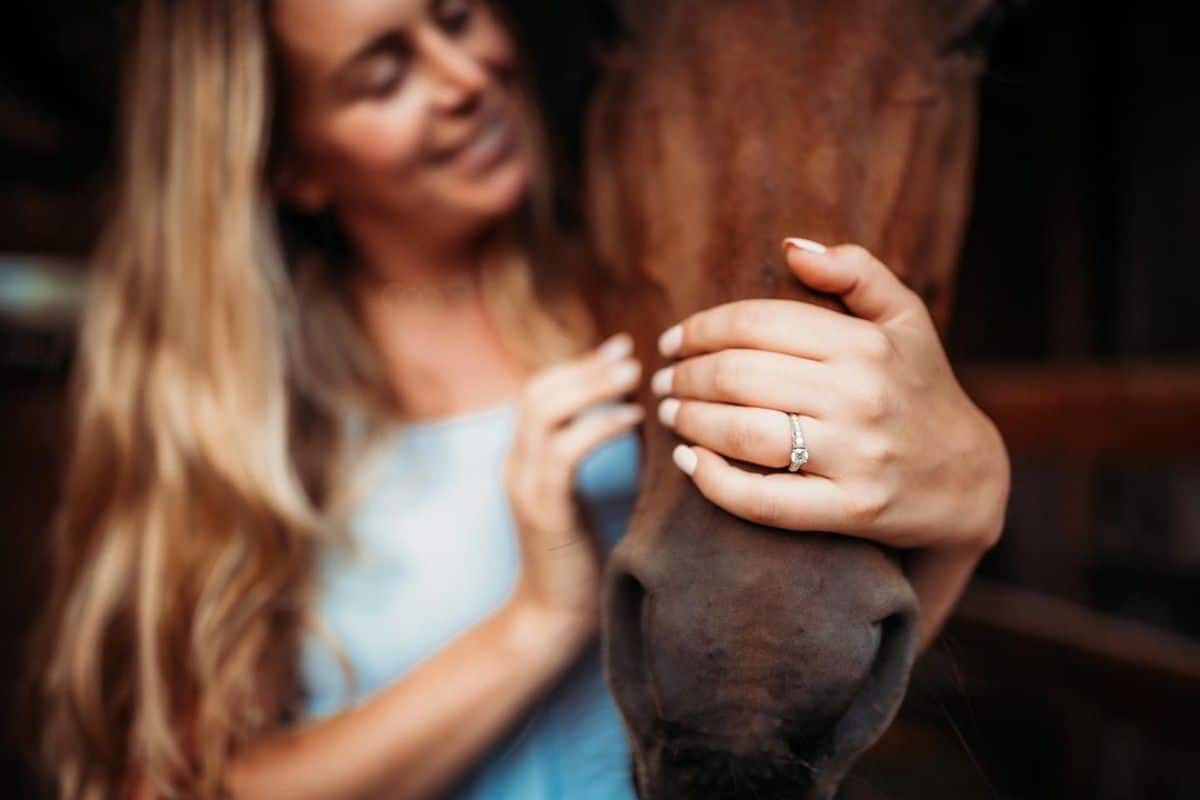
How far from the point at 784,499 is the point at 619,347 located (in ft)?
0.67

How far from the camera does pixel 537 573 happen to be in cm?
53

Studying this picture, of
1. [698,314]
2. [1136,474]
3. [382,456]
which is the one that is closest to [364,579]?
[382,456]

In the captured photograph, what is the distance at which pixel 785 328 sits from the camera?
1.06 feet

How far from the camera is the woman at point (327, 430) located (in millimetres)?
577

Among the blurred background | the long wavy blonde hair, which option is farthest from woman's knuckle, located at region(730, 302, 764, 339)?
the long wavy blonde hair

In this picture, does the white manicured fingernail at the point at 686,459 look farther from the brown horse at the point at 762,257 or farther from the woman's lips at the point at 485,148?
the woman's lips at the point at 485,148

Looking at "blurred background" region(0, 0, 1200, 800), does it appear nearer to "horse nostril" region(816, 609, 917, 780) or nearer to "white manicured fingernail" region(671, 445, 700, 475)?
"horse nostril" region(816, 609, 917, 780)

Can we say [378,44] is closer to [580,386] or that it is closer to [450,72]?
[450,72]

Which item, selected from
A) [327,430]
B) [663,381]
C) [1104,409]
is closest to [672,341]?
[663,381]

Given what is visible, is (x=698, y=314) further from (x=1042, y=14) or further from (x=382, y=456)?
(x=382, y=456)

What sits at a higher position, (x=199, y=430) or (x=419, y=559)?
(x=199, y=430)

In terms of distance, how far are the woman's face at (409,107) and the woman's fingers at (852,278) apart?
14.5 inches

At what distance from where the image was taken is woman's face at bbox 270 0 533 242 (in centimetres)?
61

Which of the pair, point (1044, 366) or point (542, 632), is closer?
point (542, 632)
